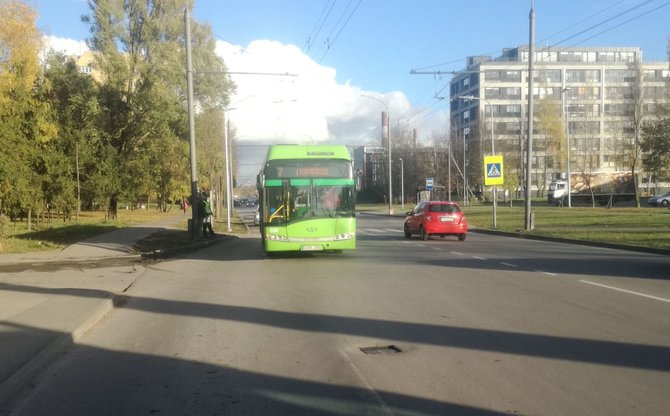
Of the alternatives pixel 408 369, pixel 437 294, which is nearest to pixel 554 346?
pixel 408 369

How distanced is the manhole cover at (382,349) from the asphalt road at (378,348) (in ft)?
0.11

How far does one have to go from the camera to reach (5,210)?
96.7ft

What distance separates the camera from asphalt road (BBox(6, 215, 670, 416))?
502 cm

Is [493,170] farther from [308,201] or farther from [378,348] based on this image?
[378,348]

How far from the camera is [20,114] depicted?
2855 cm

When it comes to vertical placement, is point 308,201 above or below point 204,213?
above

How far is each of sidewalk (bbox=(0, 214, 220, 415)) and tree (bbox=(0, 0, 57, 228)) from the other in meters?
8.83

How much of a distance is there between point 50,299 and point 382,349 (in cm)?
633

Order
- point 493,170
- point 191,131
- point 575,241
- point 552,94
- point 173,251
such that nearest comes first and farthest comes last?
1. point 173,251
2. point 575,241
3. point 191,131
4. point 493,170
5. point 552,94

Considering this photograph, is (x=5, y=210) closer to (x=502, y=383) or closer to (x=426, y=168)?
(x=502, y=383)

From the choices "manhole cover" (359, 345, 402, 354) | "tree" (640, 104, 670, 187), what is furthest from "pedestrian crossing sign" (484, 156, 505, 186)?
"manhole cover" (359, 345, 402, 354)

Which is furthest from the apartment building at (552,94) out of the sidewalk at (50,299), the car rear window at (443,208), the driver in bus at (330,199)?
the sidewalk at (50,299)

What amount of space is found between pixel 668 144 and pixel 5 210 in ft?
152

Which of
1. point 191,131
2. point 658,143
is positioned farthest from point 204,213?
point 658,143
